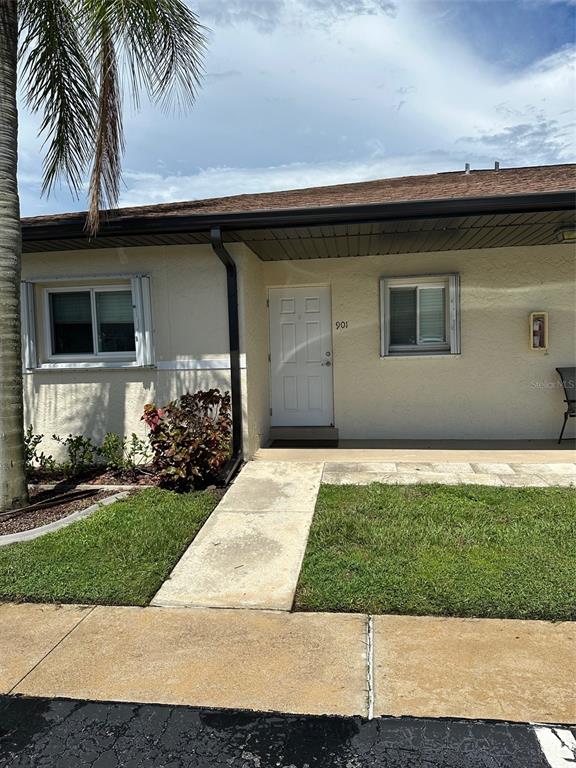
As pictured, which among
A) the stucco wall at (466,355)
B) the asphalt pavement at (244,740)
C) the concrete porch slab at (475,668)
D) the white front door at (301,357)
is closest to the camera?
the asphalt pavement at (244,740)

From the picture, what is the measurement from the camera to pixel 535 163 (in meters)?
9.72

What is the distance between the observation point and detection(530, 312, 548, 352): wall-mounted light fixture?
7.40 metres

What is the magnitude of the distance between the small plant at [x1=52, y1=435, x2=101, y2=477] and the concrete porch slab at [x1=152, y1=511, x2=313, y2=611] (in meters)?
2.51

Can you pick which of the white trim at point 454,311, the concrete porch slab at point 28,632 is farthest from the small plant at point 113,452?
the white trim at point 454,311

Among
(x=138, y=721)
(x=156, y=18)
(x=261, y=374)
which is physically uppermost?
(x=156, y=18)

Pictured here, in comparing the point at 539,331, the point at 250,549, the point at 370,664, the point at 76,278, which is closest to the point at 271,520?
the point at 250,549

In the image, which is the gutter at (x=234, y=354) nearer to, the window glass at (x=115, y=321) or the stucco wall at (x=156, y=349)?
the stucco wall at (x=156, y=349)

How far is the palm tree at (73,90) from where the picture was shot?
16.5 ft

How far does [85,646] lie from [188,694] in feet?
2.62

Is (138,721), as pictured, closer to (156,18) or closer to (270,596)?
(270,596)

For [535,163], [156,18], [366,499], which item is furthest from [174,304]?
[535,163]

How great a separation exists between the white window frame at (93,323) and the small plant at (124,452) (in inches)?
37.2

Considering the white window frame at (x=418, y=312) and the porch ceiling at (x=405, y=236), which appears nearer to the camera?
the porch ceiling at (x=405, y=236)

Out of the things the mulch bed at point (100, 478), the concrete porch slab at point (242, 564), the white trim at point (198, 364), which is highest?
the white trim at point (198, 364)
